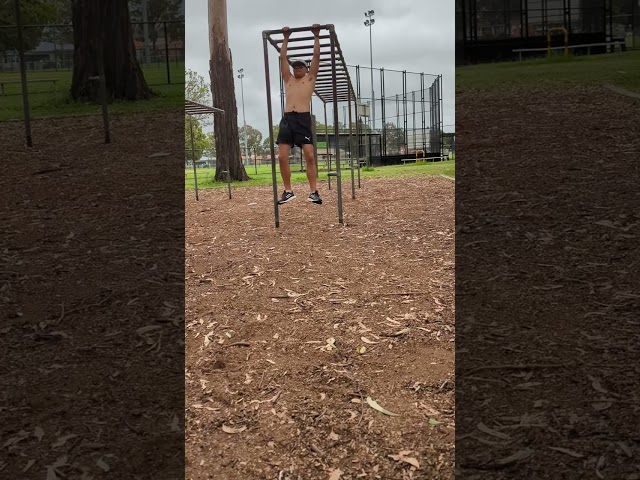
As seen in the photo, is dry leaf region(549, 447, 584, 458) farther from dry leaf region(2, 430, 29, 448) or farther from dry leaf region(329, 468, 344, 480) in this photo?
dry leaf region(2, 430, 29, 448)

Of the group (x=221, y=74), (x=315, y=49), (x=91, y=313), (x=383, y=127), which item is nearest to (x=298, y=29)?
(x=315, y=49)

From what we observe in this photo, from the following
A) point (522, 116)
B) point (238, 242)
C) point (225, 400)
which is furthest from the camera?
point (522, 116)

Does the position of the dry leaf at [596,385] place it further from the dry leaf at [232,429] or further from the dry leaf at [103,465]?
the dry leaf at [103,465]

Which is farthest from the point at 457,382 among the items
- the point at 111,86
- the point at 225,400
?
the point at 111,86

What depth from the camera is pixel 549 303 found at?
3.02m

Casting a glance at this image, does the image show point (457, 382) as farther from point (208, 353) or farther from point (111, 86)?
point (111, 86)

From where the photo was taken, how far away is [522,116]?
7.08 m

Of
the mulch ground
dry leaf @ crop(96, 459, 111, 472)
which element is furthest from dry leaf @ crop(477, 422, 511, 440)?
dry leaf @ crop(96, 459, 111, 472)

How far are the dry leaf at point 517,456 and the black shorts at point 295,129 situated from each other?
3.42m

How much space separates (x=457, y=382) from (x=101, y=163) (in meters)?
4.32

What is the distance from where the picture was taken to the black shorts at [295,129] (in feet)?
16.3

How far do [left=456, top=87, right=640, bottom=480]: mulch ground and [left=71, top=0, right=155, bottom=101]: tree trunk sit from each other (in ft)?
13.3

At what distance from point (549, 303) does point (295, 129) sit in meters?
2.63

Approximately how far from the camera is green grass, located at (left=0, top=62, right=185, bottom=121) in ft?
23.8
